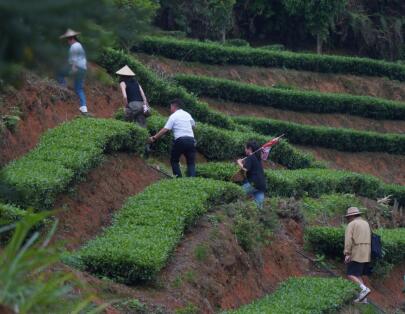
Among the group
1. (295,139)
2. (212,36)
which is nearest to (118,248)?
(295,139)

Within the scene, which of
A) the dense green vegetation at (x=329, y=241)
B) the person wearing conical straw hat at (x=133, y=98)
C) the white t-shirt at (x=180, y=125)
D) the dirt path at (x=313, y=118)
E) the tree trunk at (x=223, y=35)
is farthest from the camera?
the tree trunk at (x=223, y=35)

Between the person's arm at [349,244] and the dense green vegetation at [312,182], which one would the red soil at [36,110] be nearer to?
the dense green vegetation at [312,182]

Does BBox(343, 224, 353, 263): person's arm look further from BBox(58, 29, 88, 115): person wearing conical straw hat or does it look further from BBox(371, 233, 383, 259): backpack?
BBox(58, 29, 88, 115): person wearing conical straw hat

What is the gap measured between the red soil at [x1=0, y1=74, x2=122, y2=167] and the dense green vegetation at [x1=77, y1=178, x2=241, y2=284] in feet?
6.33

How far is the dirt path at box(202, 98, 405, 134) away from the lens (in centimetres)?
2783

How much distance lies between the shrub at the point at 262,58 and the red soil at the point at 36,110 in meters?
8.83

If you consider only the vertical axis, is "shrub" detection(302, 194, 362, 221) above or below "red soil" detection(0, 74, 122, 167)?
below

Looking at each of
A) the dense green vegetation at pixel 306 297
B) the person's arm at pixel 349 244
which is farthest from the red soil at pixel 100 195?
the person's arm at pixel 349 244

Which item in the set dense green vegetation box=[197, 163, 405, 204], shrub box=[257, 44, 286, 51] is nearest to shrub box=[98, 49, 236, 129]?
dense green vegetation box=[197, 163, 405, 204]

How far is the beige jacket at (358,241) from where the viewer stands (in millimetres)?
15344

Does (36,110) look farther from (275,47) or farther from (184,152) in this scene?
(275,47)

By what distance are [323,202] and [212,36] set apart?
15.6 m

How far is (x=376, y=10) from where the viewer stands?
38.9 metres

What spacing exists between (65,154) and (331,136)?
14.8 m
